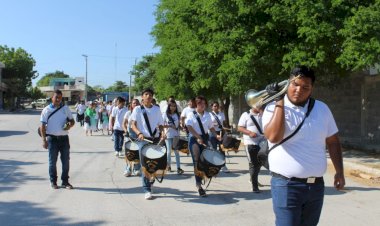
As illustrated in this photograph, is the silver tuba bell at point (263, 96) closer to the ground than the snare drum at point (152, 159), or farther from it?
farther from it

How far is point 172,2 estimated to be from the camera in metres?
19.6

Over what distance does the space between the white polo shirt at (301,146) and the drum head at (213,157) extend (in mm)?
4269

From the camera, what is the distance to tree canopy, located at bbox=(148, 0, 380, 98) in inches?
432

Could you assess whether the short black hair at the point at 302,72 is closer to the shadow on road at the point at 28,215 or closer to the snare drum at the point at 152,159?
the shadow on road at the point at 28,215

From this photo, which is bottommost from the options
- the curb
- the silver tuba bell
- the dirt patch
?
the dirt patch

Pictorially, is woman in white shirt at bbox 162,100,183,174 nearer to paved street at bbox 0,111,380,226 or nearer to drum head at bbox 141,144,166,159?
paved street at bbox 0,111,380,226

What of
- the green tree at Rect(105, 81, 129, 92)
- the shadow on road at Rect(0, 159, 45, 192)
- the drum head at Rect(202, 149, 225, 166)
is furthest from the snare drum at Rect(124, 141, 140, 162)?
A: the green tree at Rect(105, 81, 129, 92)

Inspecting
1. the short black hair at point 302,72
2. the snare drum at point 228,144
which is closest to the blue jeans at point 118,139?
the snare drum at point 228,144

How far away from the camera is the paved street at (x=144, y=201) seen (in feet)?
21.2

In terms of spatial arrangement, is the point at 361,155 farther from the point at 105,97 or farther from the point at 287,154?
the point at 105,97

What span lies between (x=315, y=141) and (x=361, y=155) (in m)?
10.2

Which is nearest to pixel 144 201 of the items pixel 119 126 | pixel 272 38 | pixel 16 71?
pixel 119 126

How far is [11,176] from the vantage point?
9.92 metres

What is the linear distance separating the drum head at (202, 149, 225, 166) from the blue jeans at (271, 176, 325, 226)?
4301 millimetres
